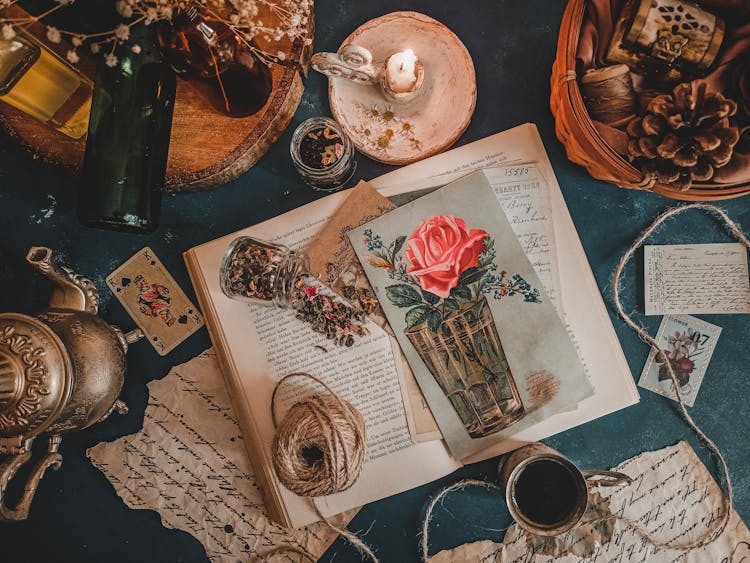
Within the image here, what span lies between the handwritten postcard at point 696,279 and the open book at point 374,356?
0.10m

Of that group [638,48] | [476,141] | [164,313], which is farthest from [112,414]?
[638,48]

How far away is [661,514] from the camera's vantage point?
0.89 metres

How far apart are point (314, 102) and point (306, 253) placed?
0.84 feet

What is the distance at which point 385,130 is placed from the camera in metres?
0.88

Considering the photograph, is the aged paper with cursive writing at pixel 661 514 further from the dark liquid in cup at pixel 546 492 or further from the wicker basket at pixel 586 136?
the wicker basket at pixel 586 136

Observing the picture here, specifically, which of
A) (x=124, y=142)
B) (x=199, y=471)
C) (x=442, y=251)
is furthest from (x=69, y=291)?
(x=442, y=251)

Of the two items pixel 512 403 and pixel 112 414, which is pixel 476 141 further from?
pixel 112 414

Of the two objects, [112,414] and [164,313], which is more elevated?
[164,313]

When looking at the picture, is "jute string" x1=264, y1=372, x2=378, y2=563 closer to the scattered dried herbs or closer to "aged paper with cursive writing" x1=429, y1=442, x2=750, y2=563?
the scattered dried herbs

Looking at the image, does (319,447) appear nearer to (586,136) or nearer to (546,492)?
(546,492)

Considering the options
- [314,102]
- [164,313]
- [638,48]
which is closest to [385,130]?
[314,102]

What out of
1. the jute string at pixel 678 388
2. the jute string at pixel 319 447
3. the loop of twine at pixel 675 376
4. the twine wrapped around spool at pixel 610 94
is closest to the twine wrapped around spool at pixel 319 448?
the jute string at pixel 319 447

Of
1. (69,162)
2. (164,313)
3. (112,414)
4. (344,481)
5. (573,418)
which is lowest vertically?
(573,418)

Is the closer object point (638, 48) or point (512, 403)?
point (638, 48)
